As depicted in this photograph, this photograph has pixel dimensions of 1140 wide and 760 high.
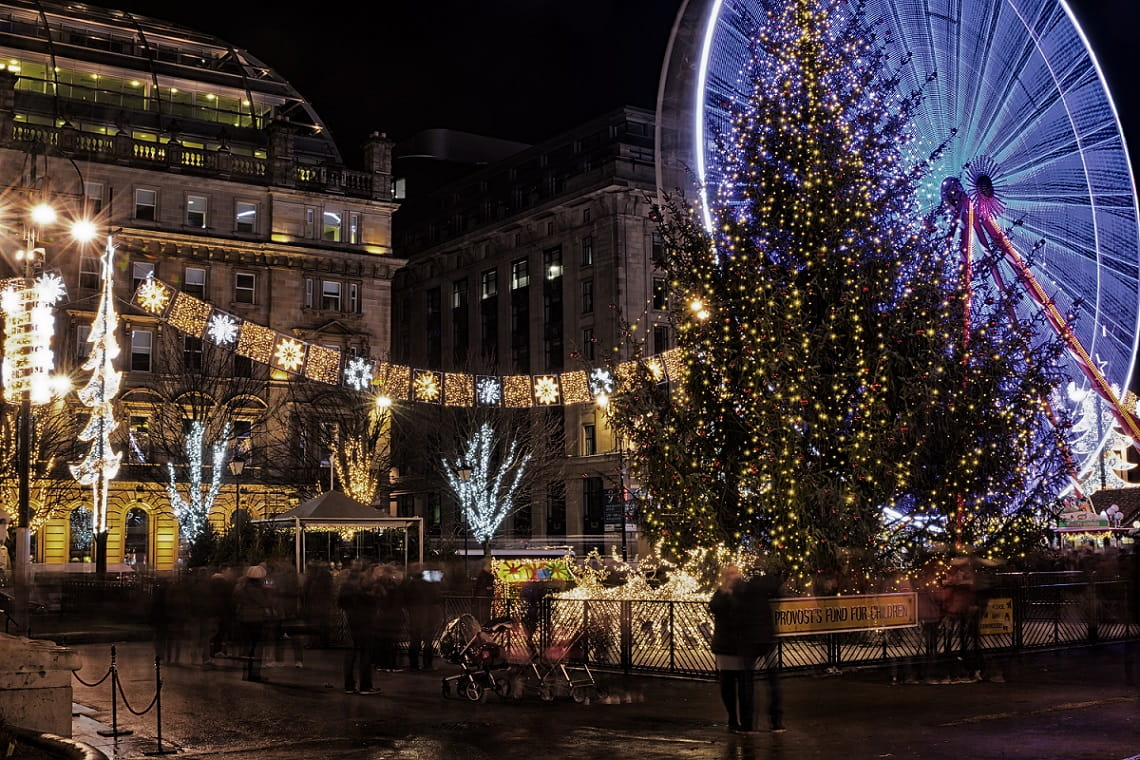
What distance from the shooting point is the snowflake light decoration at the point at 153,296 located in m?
23.4

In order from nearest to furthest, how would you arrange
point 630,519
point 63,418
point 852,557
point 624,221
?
point 852,557 → point 630,519 → point 63,418 → point 624,221

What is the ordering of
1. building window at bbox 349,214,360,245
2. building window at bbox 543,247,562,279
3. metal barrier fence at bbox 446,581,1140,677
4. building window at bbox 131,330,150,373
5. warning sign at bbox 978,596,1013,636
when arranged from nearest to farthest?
metal barrier fence at bbox 446,581,1140,677 → warning sign at bbox 978,596,1013,636 → building window at bbox 131,330,150,373 → building window at bbox 349,214,360,245 → building window at bbox 543,247,562,279

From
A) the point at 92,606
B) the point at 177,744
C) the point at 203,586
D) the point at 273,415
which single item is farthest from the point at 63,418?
the point at 177,744

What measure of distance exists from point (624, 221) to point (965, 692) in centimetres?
6413

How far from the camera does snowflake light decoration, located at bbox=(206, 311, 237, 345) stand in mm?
23672

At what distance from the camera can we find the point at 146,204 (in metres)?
66.6

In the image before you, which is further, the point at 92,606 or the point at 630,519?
the point at 92,606

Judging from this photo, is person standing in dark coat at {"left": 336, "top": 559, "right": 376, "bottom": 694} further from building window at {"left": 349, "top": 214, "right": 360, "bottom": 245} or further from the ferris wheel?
building window at {"left": 349, "top": 214, "right": 360, "bottom": 245}

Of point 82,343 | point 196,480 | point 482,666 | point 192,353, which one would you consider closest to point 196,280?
point 192,353

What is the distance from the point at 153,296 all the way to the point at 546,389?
809cm

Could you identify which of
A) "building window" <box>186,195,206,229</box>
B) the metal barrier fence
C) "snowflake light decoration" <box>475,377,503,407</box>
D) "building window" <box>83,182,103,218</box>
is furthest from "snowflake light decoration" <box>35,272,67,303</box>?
"building window" <box>186,195,206,229</box>

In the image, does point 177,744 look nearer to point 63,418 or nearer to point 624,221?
point 63,418

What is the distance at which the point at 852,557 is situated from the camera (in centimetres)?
2322

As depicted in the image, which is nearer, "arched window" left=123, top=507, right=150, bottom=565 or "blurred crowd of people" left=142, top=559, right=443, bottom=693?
"blurred crowd of people" left=142, top=559, right=443, bottom=693
